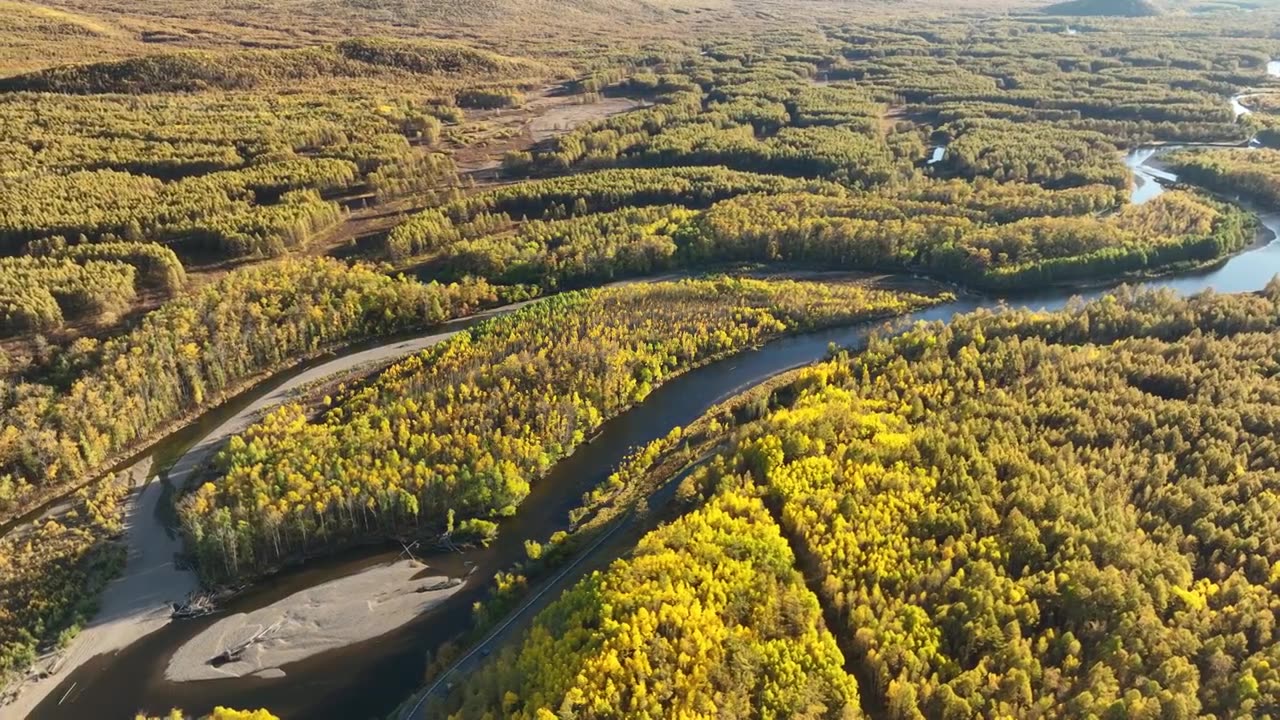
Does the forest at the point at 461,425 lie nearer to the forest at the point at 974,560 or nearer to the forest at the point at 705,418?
the forest at the point at 705,418

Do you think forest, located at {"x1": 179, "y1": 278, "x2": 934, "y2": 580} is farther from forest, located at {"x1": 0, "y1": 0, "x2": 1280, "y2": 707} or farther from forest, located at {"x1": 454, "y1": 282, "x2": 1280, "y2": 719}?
forest, located at {"x1": 454, "y1": 282, "x2": 1280, "y2": 719}

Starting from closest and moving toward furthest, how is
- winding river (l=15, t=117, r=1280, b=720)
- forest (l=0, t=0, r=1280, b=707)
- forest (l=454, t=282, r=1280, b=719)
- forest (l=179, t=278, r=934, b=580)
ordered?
forest (l=454, t=282, r=1280, b=719) → forest (l=0, t=0, r=1280, b=707) → winding river (l=15, t=117, r=1280, b=720) → forest (l=179, t=278, r=934, b=580)

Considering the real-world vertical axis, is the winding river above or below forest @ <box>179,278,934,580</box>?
below

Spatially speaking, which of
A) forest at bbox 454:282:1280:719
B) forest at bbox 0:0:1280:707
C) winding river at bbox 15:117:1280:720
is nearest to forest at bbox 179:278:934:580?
forest at bbox 0:0:1280:707

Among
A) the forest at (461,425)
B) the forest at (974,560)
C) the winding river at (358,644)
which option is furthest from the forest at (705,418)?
the winding river at (358,644)

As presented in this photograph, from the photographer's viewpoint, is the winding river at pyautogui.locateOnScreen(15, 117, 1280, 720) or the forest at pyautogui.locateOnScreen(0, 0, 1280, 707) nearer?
the forest at pyautogui.locateOnScreen(0, 0, 1280, 707)

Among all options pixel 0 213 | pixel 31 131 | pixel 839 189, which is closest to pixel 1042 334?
pixel 839 189

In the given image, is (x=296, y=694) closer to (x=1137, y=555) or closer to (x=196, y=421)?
(x=196, y=421)

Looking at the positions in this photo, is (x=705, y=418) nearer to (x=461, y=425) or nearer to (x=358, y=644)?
(x=461, y=425)
